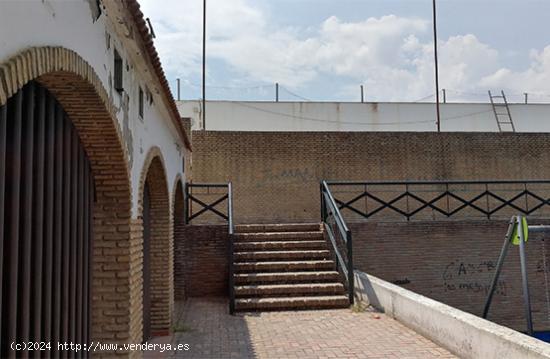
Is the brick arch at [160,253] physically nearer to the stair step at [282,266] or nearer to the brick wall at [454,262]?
the stair step at [282,266]

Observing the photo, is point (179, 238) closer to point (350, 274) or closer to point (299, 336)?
point (350, 274)

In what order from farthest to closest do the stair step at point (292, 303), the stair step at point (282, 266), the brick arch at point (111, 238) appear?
the stair step at point (282, 266) < the stair step at point (292, 303) < the brick arch at point (111, 238)

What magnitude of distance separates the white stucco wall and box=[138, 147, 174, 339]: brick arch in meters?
0.61

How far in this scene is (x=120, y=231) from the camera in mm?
3869

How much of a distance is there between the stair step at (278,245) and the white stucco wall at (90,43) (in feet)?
10.2

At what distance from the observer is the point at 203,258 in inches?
370

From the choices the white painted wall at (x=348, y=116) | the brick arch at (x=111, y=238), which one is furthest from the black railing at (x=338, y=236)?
the white painted wall at (x=348, y=116)

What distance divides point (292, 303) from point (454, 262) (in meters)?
4.18

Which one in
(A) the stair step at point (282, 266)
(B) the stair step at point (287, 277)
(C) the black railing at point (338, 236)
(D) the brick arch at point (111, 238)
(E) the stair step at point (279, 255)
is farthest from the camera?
(E) the stair step at point (279, 255)

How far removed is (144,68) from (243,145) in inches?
351

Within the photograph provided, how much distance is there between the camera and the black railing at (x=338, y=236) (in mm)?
7574

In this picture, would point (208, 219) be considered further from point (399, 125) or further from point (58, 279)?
point (399, 125)

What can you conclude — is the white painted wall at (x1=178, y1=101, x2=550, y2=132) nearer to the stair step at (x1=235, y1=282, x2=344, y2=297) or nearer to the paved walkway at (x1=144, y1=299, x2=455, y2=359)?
the stair step at (x1=235, y1=282, x2=344, y2=297)

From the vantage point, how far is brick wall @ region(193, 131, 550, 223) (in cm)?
1316
